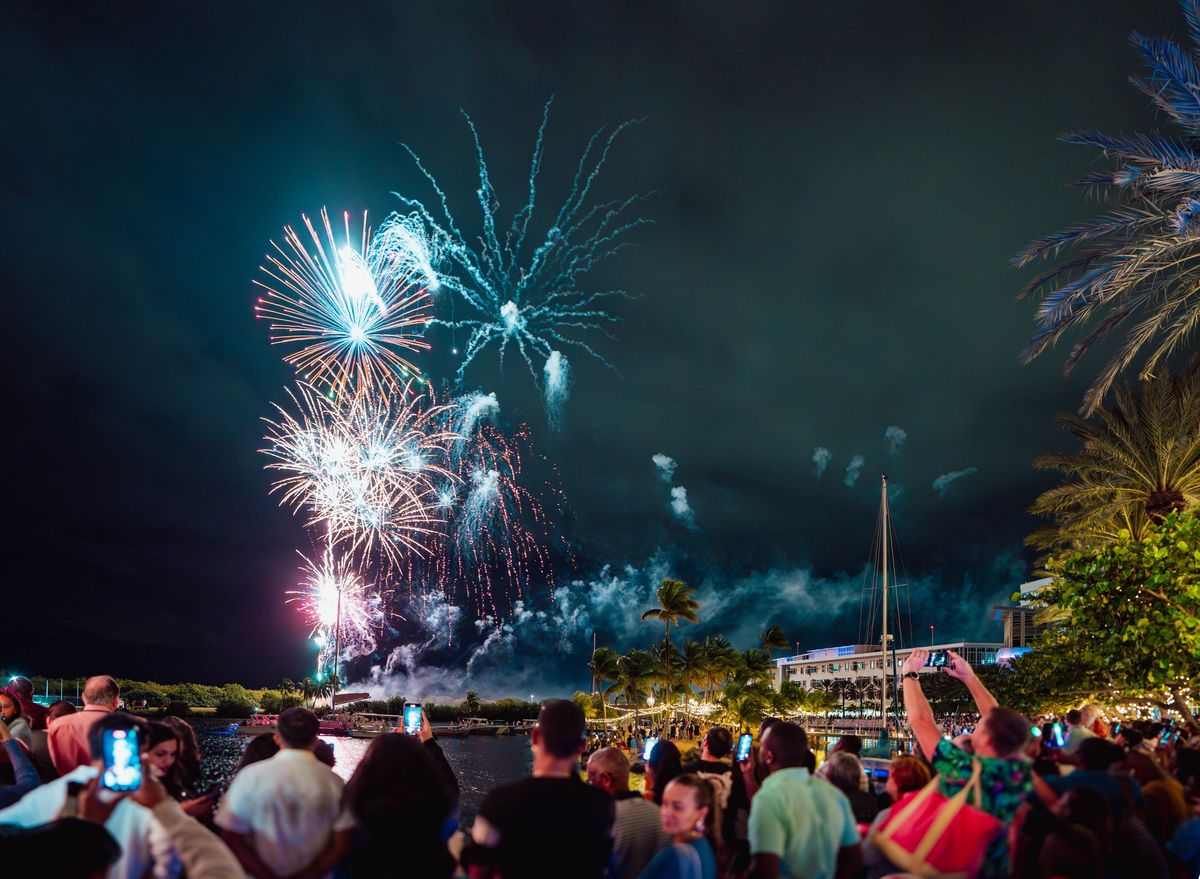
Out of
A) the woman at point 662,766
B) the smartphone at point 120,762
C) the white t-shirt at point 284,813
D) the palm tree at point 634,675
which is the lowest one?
the palm tree at point 634,675

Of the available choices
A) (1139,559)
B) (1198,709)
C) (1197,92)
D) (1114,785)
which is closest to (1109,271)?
(1197,92)

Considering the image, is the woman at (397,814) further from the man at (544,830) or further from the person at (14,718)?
the person at (14,718)

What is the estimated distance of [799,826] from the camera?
4.83m

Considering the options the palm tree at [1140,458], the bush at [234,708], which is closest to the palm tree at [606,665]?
the palm tree at [1140,458]

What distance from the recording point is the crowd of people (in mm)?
4055

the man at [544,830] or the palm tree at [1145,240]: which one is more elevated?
the palm tree at [1145,240]

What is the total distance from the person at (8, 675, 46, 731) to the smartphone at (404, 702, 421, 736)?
399 centimetres

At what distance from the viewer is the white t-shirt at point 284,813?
4.36 meters

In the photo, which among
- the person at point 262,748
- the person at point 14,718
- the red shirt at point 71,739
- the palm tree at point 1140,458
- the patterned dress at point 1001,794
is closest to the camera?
the patterned dress at point 1001,794

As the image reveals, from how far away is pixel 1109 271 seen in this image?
15250 mm

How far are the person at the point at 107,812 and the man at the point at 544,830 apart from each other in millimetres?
1558

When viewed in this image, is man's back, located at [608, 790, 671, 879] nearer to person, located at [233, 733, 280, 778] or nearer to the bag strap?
the bag strap

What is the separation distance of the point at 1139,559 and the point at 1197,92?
26.7 ft

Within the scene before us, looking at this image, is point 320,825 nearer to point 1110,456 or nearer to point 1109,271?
point 1109,271
